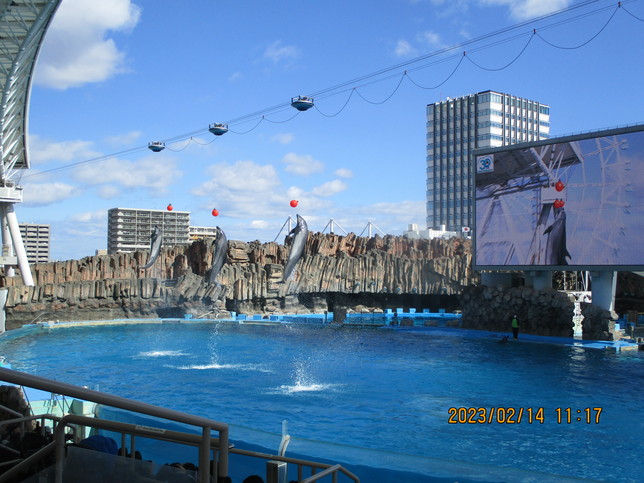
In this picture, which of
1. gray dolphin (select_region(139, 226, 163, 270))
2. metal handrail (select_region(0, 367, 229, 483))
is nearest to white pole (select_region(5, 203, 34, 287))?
gray dolphin (select_region(139, 226, 163, 270))

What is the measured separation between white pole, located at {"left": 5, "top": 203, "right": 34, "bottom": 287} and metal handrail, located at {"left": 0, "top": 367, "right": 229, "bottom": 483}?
27961 mm

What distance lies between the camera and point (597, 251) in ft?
65.2

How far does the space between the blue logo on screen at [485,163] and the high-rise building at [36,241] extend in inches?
3935

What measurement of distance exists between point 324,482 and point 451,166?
70.3 metres

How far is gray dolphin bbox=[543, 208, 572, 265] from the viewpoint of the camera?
815 inches

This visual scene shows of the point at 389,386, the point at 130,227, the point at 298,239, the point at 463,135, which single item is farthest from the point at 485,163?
the point at 130,227

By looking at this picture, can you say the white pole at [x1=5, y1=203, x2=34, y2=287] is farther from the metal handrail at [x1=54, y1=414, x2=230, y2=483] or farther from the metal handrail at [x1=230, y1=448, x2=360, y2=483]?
the metal handrail at [x1=54, y1=414, x2=230, y2=483]

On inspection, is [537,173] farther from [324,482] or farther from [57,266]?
[57,266]

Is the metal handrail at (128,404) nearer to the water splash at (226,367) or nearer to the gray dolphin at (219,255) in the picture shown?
the water splash at (226,367)

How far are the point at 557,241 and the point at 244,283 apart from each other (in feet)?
53.5

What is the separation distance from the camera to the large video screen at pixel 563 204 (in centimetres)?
1912

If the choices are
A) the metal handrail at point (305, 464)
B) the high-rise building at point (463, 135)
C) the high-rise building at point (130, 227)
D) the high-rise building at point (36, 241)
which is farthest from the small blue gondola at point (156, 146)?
the high-rise building at point (36, 241)

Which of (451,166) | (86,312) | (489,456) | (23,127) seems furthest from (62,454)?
(451,166)

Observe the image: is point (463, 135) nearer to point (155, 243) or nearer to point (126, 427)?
point (155, 243)
